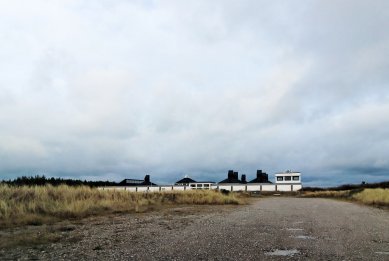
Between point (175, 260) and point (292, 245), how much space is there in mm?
3217

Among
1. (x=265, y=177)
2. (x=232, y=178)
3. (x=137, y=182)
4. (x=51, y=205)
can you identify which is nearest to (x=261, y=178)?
(x=265, y=177)

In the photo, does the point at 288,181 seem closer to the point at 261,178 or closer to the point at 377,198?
the point at 261,178

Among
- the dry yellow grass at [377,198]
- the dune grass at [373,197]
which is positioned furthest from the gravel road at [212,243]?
the dune grass at [373,197]

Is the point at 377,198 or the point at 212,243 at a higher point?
the point at 377,198

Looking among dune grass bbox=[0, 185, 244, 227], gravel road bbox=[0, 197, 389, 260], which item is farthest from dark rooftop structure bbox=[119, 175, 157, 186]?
gravel road bbox=[0, 197, 389, 260]

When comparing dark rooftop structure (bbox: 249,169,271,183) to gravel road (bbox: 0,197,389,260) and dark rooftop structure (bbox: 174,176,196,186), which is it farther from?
gravel road (bbox: 0,197,389,260)

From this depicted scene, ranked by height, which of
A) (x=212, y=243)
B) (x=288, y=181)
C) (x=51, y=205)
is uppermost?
(x=288, y=181)

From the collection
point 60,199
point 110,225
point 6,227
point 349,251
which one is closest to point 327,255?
point 349,251

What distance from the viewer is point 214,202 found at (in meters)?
33.8

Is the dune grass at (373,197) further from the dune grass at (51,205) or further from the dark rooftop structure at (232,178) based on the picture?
the dark rooftop structure at (232,178)

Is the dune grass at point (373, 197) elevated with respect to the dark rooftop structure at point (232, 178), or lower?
lower

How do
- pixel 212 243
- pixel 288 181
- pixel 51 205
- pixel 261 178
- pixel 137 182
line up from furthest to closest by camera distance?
pixel 137 182
pixel 261 178
pixel 288 181
pixel 51 205
pixel 212 243

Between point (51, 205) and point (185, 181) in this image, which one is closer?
point (51, 205)

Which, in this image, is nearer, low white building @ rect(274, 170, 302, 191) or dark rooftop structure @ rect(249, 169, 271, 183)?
low white building @ rect(274, 170, 302, 191)
